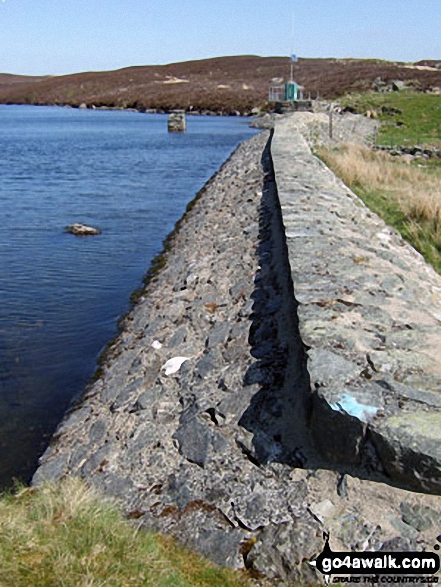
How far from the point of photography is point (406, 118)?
33000 millimetres

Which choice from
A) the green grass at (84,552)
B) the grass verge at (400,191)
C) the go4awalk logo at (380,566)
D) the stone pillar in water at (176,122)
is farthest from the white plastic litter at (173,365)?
the stone pillar in water at (176,122)

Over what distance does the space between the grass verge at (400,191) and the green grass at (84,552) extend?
6416mm

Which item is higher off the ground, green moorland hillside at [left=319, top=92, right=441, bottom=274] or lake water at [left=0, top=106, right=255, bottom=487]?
green moorland hillside at [left=319, top=92, right=441, bottom=274]

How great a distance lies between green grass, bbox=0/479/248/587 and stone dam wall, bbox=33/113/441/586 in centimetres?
24

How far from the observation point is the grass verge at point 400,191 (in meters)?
9.68

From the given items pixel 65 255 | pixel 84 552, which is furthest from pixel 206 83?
pixel 84 552

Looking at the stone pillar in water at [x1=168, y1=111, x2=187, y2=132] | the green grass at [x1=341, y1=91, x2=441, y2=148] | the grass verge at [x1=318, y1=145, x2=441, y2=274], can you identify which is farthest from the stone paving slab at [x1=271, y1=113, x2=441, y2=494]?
the stone pillar in water at [x1=168, y1=111, x2=187, y2=132]

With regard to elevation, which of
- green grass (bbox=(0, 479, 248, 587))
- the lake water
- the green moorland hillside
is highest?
green grass (bbox=(0, 479, 248, 587))

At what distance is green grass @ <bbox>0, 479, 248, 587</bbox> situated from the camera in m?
2.54

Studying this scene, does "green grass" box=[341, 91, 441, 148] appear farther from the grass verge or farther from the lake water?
the lake water

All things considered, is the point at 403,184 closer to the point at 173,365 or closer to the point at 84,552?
the point at 173,365

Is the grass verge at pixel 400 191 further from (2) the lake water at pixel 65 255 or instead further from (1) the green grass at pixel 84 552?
(1) the green grass at pixel 84 552

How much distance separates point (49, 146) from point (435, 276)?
25115mm

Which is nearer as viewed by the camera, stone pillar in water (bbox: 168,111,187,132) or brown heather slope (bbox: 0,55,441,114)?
stone pillar in water (bbox: 168,111,187,132)
